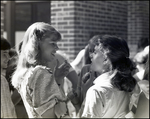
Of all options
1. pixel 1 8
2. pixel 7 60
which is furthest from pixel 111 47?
pixel 1 8

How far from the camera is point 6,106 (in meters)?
4.44

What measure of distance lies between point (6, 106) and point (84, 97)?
1.32 metres

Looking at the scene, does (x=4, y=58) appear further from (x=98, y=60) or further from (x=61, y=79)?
(x=98, y=60)

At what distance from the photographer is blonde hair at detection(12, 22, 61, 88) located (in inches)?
129

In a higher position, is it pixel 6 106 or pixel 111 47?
pixel 111 47

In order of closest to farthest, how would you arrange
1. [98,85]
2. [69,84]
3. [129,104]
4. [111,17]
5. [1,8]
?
1. [98,85]
2. [129,104]
3. [69,84]
4. [1,8]
5. [111,17]

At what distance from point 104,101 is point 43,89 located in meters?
0.49

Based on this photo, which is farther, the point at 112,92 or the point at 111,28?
the point at 111,28

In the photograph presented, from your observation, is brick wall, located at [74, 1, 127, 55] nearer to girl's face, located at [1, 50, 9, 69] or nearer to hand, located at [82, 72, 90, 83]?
girl's face, located at [1, 50, 9, 69]

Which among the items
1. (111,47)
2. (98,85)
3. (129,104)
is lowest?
(129,104)

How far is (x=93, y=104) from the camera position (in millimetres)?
3170

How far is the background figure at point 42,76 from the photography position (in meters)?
3.27

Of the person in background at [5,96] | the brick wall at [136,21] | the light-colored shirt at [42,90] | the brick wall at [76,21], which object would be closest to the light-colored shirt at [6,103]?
the person in background at [5,96]

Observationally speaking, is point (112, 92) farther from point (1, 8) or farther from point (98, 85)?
point (1, 8)
